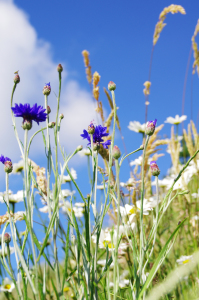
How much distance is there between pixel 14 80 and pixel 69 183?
933 mm

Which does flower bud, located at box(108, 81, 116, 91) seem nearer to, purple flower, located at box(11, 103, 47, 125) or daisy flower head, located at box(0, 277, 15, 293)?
purple flower, located at box(11, 103, 47, 125)

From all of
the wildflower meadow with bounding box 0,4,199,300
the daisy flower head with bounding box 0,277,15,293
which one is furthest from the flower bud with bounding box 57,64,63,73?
the daisy flower head with bounding box 0,277,15,293

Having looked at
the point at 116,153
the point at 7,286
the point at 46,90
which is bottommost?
the point at 7,286

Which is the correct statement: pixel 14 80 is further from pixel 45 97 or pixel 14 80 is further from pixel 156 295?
pixel 156 295

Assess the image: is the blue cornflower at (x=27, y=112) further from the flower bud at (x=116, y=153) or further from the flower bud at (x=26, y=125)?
the flower bud at (x=116, y=153)

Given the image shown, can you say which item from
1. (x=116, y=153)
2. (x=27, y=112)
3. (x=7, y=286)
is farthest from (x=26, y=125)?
(x=7, y=286)

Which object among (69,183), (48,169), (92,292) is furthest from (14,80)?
(69,183)

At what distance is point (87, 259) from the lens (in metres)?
0.60

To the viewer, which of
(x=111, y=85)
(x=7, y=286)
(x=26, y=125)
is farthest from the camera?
(x=7, y=286)

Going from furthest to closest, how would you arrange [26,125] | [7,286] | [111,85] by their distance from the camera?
[7,286] → [111,85] → [26,125]

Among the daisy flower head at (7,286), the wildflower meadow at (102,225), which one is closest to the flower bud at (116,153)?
the wildflower meadow at (102,225)

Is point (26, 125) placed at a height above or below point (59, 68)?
below

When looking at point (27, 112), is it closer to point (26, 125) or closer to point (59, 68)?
point (26, 125)

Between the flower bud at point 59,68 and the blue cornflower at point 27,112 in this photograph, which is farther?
the flower bud at point 59,68
